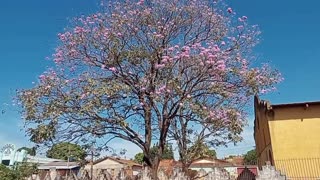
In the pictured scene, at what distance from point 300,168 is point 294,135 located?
1.86m

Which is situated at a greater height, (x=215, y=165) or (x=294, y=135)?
(x=294, y=135)

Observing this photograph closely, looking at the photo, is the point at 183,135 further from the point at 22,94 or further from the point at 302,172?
the point at 22,94

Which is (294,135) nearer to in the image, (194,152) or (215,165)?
(194,152)

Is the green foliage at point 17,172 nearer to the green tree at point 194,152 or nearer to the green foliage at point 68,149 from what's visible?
the green foliage at point 68,149

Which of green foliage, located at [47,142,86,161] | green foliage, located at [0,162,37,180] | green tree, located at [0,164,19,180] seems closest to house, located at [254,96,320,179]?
green foliage, located at [47,142,86,161]

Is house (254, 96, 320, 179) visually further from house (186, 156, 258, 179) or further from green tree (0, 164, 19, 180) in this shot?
green tree (0, 164, 19, 180)

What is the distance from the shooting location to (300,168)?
1894 cm

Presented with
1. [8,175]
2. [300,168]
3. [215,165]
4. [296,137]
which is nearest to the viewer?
[300,168]

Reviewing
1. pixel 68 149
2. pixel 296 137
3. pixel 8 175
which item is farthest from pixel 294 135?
pixel 8 175

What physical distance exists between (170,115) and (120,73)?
8.48 ft

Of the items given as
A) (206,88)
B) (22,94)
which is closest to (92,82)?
(22,94)

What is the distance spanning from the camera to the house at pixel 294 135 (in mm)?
19188

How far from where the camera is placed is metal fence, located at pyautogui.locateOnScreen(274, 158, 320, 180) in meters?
18.5

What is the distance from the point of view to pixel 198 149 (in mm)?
15648
